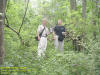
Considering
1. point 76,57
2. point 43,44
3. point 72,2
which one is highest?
point 72,2

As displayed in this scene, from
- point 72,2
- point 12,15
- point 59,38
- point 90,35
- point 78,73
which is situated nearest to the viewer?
point 78,73

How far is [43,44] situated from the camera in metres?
7.00

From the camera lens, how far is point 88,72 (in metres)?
2.66

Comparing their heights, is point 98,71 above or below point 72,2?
below

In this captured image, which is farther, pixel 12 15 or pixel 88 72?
pixel 12 15

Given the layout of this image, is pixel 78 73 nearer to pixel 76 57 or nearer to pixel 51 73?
pixel 76 57

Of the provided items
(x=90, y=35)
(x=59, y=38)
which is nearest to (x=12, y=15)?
(x=59, y=38)

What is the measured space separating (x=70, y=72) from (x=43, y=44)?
13.5 feet

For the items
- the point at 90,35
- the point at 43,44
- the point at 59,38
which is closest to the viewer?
the point at 90,35

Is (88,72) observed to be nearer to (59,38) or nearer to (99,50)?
(99,50)

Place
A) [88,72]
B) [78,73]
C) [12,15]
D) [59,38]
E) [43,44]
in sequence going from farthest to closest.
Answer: [12,15] < [59,38] < [43,44] < [78,73] < [88,72]

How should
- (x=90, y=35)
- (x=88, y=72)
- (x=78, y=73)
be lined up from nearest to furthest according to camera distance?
(x=88, y=72), (x=78, y=73), (x=90, y=35)

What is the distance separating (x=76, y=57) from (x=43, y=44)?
4148 mm

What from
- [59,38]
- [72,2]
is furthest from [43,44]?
[72,2]
